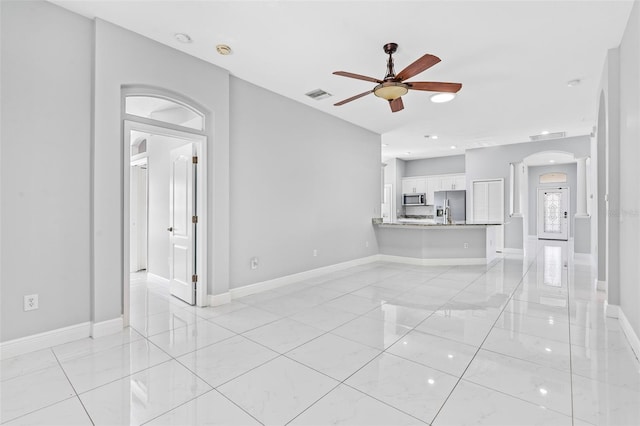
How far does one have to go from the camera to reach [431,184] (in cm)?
1051

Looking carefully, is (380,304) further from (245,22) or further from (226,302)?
(245,22)

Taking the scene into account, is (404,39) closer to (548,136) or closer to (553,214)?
(548,136)

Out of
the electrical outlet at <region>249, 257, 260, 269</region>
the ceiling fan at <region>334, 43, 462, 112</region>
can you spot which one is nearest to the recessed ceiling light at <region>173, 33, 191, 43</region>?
the ceiling fan at <region>334, 43, 462, 112</region>

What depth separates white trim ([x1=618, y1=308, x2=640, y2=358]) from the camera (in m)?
2.50

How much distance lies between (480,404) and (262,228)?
3.38 m

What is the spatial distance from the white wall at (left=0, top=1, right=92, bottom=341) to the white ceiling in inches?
16.0

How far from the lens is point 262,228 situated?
4547 millimetres

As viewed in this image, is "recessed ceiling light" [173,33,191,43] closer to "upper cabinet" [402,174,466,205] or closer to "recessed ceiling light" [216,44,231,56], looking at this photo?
"recessed ceiling light" [216,44,231,56]

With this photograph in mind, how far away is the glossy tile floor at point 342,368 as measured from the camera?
70.7 inches

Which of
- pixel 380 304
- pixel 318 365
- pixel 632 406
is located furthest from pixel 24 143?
pixel 632 406

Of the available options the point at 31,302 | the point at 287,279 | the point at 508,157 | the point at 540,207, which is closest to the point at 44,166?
the point at 31,302

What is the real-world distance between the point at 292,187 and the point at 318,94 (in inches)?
60.1

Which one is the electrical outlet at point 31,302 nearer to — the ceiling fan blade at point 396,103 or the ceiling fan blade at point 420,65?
the ceiling fan blade at point 420,65

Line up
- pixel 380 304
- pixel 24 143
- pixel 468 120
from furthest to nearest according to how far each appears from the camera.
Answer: pixel 468 120, pixel 380 304, pixel 24 143
